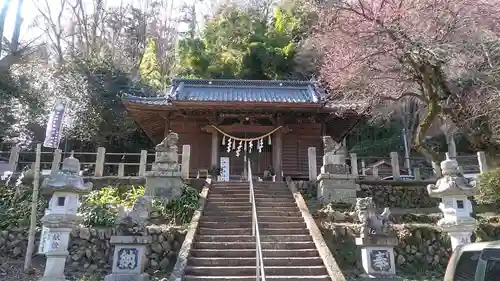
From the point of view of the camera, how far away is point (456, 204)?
759cm

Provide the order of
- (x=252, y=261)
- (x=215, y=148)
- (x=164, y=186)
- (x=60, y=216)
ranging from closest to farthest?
(x=60, y=216)
(x=252, y=261)
(x=164, y=186)
(x=215, y=148)

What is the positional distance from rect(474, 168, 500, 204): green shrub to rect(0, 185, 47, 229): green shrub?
12.7 meters

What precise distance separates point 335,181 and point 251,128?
5997mm

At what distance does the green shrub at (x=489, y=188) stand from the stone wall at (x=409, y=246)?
6.37ft

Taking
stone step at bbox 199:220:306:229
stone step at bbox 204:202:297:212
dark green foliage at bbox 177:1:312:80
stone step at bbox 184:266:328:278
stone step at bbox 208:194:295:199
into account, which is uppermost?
dark green foliage at bbox 177:1:312:80

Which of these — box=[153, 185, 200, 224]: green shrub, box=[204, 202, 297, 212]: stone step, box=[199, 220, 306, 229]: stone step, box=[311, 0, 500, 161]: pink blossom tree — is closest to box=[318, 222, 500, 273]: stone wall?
box=[199, 220, 306, 229]: stone step

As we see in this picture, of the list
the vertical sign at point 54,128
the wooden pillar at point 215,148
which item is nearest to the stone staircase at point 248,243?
the vertical sign at point 54,128

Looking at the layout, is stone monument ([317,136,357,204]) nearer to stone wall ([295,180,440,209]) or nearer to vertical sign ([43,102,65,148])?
stone wall ([295,180,440,209])

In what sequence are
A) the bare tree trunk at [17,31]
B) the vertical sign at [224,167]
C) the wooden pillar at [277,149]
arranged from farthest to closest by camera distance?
the bare tree trunk at [17,31], the wooden pillar at [277,149], the vertical sign at [224,167]

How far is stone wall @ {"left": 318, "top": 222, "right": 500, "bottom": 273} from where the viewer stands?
9680mm

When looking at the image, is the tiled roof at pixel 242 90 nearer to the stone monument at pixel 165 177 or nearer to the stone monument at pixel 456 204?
the stone monument at pixel 165 177

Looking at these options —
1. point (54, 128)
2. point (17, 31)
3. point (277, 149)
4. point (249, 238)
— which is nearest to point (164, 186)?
point (54, 128)

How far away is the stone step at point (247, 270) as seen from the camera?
7.75 metres

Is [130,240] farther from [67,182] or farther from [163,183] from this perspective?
[163,183]
